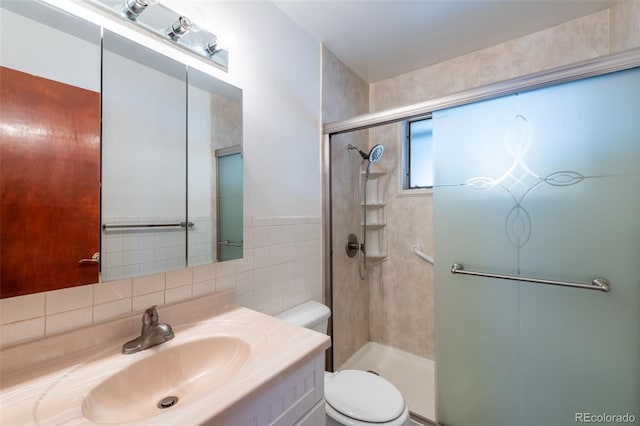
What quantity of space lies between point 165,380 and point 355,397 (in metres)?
0.83

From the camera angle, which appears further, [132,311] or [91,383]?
[132,311]

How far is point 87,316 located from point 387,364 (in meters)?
2.03

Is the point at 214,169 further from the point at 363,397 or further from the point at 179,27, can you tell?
the point at 363,397

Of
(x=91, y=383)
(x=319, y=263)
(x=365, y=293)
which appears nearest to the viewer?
(x=91, y=383)

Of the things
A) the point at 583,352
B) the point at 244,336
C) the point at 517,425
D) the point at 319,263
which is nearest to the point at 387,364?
the point at 517,425

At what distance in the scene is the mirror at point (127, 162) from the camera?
665 millimetres

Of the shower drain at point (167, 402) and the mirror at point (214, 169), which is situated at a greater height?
the mirror at point (214, 169)

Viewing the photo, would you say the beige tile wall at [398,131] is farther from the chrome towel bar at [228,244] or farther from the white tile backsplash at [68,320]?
the white tile backsplash at [68,320]

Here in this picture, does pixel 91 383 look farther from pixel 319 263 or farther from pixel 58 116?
pixel 319 263

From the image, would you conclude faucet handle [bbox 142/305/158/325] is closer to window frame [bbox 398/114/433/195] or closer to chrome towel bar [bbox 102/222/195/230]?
chrome towel bar [bbox 102/222/195/230]

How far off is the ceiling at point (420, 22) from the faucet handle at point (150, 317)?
1556mm

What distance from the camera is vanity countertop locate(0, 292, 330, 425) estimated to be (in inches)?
21.0

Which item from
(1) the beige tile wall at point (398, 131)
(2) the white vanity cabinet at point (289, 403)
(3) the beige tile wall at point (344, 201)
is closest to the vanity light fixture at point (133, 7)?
(3) the beige tile wall at point (344, 201)

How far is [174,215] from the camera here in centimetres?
96
